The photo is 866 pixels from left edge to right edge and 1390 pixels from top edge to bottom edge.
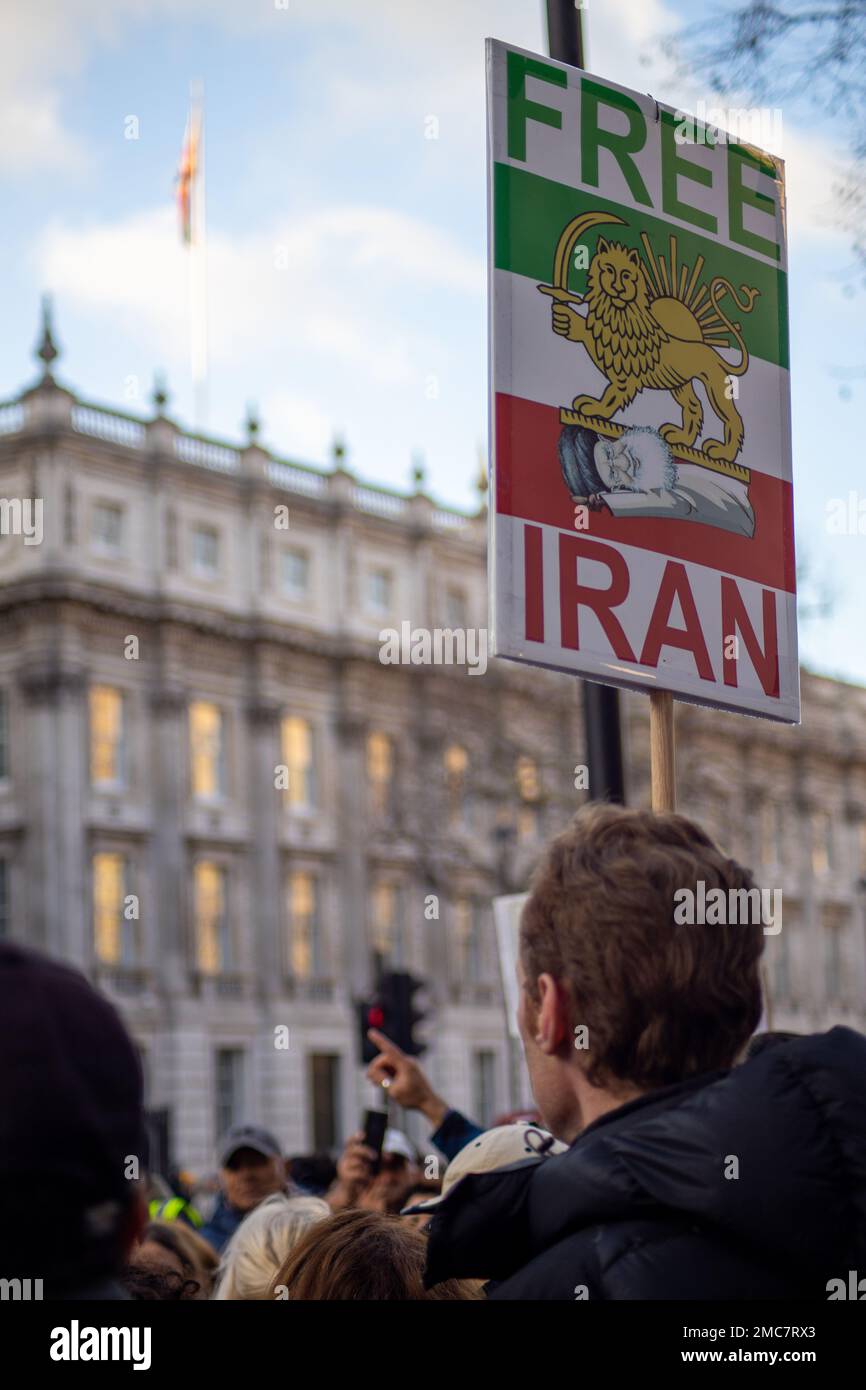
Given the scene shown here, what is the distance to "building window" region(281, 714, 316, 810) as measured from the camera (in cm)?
4575

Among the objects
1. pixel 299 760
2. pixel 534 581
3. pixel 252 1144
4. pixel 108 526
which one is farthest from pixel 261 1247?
pixel 299 760

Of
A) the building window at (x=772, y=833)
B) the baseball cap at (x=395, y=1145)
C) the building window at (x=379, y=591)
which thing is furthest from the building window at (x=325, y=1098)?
the baseball cap at (x=395, y=1145)

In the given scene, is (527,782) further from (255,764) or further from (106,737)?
(106,737)

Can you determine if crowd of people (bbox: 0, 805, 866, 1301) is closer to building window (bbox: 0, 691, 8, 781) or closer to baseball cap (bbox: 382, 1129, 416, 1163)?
baseball cap (bbox: 382, 1129, 416, 1163)

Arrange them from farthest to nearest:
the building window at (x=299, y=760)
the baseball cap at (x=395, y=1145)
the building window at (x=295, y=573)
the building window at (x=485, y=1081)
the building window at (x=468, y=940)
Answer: the building window at (x=485, y=1081)
the building window at (x=468, y=940)
the building window at (x=295, y=573)
the building window at (x=299, y=760)
the baseball cap at (x=395, y=1145)

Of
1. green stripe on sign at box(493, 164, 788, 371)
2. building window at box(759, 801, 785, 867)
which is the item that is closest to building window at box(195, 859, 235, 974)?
building window at box(759, 801, 785, 867)

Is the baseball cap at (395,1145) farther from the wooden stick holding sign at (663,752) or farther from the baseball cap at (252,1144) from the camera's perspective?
the wooden stick holding sign at (663,752)

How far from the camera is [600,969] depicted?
8.00ft

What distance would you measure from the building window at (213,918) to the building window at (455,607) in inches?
374

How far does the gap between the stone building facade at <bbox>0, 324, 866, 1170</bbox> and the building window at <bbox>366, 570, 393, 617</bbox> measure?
8 cm

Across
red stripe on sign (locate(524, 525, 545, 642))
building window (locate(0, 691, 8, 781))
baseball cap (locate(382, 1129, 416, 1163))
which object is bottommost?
baseball cap (locate(382, 1129, 416, 1163))

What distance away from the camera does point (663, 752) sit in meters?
3.65

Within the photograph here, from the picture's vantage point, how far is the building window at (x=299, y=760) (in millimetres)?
45750

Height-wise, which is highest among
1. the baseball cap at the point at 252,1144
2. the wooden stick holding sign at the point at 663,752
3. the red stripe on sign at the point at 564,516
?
the red stripe on sign at the point at 564,516
